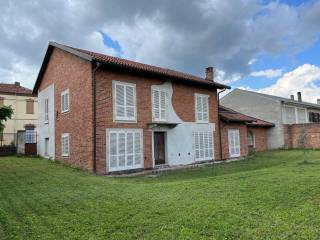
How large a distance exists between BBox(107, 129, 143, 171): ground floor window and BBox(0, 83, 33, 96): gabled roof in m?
23.1

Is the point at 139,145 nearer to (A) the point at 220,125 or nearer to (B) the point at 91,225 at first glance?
(A) the point at 220,125

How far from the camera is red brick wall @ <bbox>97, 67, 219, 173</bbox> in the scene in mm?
14148

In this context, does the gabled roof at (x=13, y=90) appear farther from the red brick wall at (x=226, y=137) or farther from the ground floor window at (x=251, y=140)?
the ground floor window at (x=251, y=140)

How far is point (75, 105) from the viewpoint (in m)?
15.9

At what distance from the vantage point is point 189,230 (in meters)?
5.19

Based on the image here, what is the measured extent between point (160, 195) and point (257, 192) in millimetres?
2562

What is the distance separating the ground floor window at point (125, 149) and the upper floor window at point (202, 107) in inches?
205

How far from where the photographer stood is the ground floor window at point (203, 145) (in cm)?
1892

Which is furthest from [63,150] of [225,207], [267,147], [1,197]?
[267,147]

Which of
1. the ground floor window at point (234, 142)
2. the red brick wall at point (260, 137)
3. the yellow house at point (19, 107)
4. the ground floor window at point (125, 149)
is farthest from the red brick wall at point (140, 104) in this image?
the yellow house at point (19, 107)

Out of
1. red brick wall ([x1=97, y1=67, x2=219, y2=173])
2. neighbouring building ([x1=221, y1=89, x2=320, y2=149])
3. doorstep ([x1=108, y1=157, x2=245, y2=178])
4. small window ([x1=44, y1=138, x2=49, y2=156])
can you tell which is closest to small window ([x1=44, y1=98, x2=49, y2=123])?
small window ([x1=44, y1=138, x2=49, y2=156])

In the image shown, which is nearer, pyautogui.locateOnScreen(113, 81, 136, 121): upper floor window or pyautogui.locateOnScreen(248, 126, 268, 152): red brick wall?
pyautogui.locateOnScreen(113, 81, 136, 121): upper floor window

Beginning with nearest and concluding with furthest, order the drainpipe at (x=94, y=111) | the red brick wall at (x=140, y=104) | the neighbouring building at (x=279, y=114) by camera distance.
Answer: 1. the drainpipe at (x=94, y=111)
2. the red brick wall at (x=140, y=104)
3. the neighbouring building at (x=279, y=114)

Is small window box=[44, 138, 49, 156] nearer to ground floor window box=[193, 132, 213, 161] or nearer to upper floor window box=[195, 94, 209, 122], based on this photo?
ground floor window box=[193, 132, 213, 161]
